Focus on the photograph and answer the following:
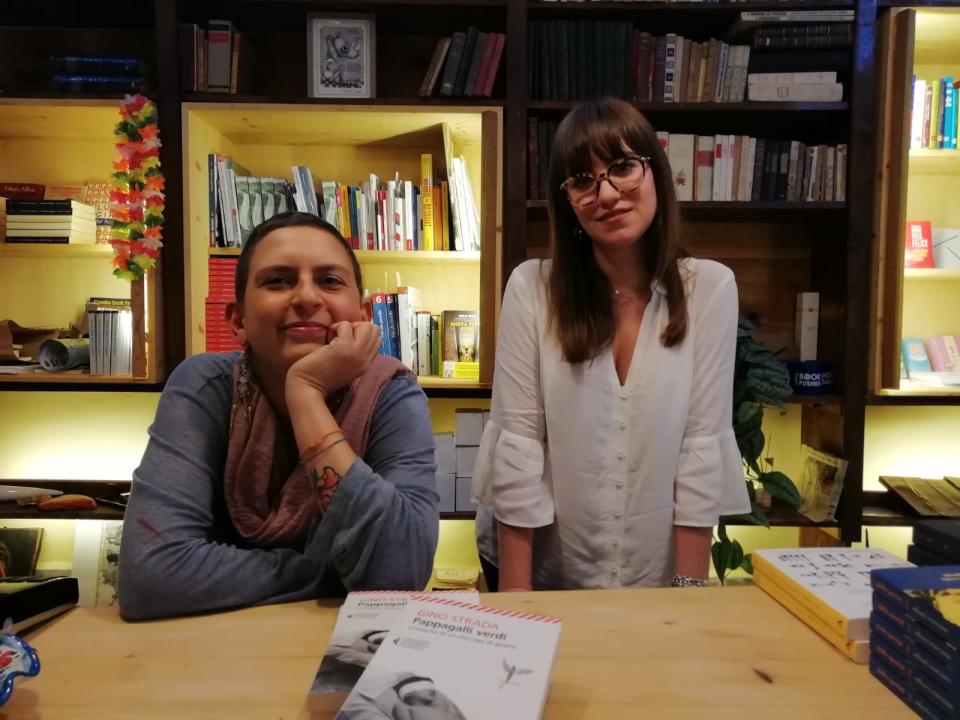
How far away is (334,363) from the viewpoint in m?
1.11

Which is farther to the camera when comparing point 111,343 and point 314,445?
point 111,343

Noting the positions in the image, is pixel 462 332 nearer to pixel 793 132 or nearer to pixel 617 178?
pixel 617 178

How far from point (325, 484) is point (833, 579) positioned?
0.71m

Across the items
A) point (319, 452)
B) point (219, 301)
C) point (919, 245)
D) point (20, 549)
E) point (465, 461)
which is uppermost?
point (919, 245)

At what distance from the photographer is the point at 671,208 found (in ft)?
4.63

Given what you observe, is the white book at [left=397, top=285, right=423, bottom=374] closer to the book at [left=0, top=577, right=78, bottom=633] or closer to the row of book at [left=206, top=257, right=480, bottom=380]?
the row of book at [left=206, top=257, right=480, bottom=380]

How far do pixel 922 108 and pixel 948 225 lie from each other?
0.52 m

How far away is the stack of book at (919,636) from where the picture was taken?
0.65 meters

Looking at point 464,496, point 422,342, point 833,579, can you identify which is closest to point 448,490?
point 464,496

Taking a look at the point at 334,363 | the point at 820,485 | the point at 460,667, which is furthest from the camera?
the point at 820,485

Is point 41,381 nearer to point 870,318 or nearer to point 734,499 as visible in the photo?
point 734,499

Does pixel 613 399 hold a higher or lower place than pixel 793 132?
lower

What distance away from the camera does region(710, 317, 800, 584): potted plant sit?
2277 mm

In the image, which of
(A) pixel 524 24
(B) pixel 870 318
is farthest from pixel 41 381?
(B) pixel 870 318
